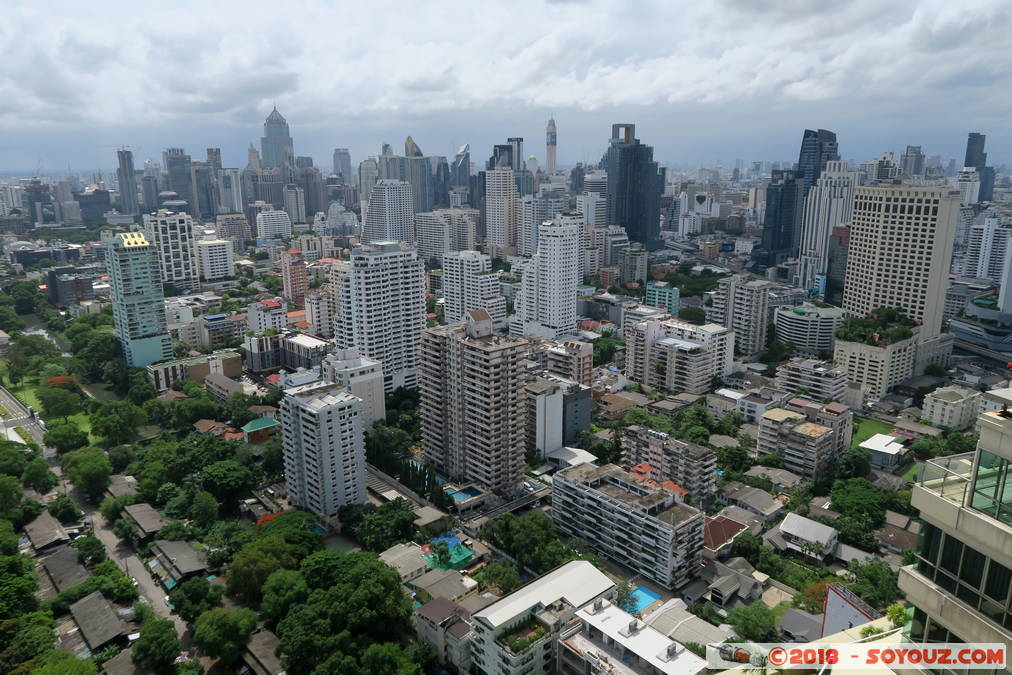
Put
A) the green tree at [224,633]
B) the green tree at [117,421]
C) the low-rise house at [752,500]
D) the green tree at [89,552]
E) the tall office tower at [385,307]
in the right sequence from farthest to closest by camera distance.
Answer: the tall office tower at [385,307]
the green tree at [117,421]
the low-rise house at [752,500]
the green tree at [89,552]
the green tree at [224,633]

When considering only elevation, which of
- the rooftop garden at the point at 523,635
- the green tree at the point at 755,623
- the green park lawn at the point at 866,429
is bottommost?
the green park lawn at the point at 866,429

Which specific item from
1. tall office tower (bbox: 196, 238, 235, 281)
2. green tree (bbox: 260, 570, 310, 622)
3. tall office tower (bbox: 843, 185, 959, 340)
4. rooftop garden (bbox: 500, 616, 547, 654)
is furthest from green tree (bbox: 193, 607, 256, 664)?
tall office tower (bbox: 196, 238, 235, 281)

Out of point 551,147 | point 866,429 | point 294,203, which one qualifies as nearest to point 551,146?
point 551,147

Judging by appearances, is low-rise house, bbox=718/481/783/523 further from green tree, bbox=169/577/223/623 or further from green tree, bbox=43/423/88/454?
green tree, bbox=43/423/88/454

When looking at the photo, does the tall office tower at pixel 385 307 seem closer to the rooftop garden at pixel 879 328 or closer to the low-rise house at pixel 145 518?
the low-rise house at pixel 145 518

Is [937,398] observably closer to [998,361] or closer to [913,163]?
[998,361]

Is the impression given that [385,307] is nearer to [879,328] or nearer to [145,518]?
[145,518]

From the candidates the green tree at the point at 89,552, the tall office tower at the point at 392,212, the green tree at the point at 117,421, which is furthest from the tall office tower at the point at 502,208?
the green tree at the point at 89,552
